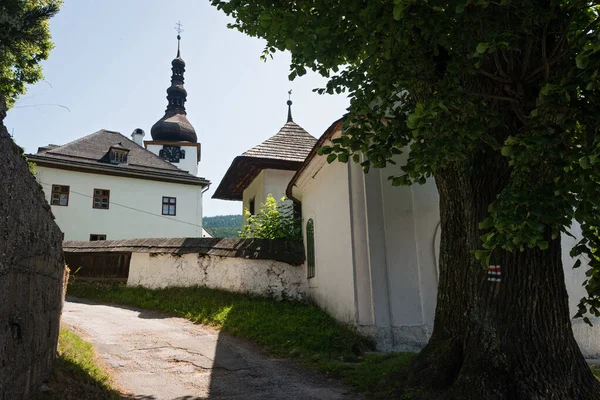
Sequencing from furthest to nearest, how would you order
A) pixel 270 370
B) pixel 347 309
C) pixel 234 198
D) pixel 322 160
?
pixel 234 198
pixel 322 160
pixel 347 309
pixel 270 370

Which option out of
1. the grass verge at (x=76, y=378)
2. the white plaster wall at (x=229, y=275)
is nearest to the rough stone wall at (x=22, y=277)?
the grass verge at (x=76, y=378)

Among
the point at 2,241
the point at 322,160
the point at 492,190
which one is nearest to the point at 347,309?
the point at 322,160

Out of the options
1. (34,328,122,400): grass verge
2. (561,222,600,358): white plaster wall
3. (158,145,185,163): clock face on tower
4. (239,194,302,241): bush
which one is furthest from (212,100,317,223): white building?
(158,145,185,163): clock face on tower

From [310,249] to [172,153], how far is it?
1431 inches

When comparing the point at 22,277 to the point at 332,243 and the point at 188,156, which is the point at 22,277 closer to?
the point at 332,243

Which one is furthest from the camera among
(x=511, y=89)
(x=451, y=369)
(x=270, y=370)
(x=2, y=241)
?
(x=270, y=370)

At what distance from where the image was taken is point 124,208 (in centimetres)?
2744

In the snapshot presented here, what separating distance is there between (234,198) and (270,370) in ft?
45.0

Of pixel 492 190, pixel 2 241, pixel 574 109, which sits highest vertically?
pixel 574 109

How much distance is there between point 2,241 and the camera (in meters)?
2.75

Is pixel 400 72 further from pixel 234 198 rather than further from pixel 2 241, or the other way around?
pixel 234 198

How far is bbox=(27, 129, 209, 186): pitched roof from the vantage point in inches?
1016

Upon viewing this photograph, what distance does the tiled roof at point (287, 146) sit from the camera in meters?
14.7

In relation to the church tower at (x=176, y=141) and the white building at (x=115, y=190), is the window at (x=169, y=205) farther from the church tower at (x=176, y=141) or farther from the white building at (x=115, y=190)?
the church tower at (x=176, y=141)
